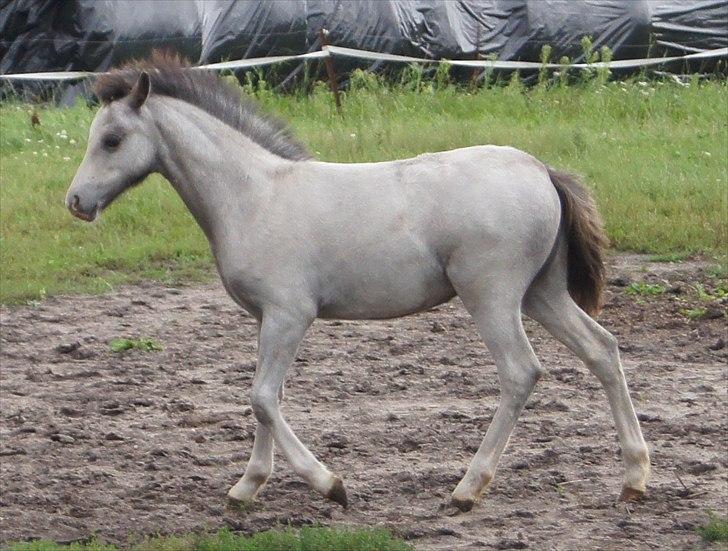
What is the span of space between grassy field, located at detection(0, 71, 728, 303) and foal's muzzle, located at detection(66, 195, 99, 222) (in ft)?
13.4

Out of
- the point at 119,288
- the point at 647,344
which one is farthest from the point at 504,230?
the point at 119,288

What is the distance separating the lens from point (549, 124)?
43.2 ft

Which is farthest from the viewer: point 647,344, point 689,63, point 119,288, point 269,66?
point 689,63

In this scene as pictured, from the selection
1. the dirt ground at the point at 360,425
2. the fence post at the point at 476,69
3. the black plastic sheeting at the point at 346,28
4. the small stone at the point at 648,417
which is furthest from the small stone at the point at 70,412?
the fence post at the point at 476,69

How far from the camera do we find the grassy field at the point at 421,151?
10.2 metres

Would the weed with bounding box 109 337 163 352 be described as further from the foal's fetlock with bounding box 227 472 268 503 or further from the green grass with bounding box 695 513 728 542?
the green grass with bounding box 695 513 728 542

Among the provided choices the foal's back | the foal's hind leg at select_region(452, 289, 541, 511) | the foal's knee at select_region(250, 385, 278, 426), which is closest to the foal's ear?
the foal's back

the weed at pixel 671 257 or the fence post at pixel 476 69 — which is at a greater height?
the fence post at pixel 476 69

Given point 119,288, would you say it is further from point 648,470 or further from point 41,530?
point 648,470

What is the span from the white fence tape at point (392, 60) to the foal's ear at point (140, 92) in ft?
29.0

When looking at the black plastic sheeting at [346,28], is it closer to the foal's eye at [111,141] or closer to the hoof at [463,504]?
the foal's eye at [111,141]

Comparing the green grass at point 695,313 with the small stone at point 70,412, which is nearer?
the small stone at point 70,412

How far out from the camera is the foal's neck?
5605 millimetres

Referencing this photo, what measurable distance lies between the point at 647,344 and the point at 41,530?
4.16 m
